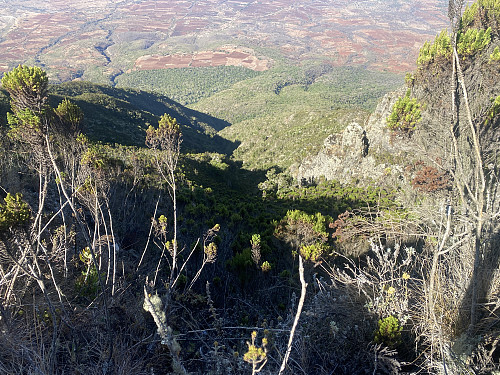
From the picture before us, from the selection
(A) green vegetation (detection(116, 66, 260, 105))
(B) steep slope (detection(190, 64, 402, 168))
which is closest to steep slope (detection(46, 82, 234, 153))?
(B) steep slope (detection(190, 64, 402, 168))

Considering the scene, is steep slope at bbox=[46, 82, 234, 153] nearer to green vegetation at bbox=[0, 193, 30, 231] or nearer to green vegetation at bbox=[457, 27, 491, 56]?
green vegetation at bbox=[0, 193, 30, 231]

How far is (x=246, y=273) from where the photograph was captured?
5.64 m

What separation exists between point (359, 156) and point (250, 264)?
21.0 m

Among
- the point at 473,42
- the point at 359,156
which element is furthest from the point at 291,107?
the point at 473,42

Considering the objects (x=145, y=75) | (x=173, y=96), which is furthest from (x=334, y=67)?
(x=145, y=75)

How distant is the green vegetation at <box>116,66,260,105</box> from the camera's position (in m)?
129

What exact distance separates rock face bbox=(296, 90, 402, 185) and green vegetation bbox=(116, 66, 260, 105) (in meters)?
111

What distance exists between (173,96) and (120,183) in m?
130

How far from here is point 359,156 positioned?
2338cm

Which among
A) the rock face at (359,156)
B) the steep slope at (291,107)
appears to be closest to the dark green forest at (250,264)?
the rock face at (359,156)

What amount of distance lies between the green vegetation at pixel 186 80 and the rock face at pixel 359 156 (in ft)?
366

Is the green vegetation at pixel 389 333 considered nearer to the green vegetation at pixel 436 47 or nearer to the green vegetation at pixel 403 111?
the green vegetation at pixel 403 111

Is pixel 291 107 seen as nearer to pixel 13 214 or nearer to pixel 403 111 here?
pixel 403 111

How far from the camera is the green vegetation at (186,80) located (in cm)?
12888
